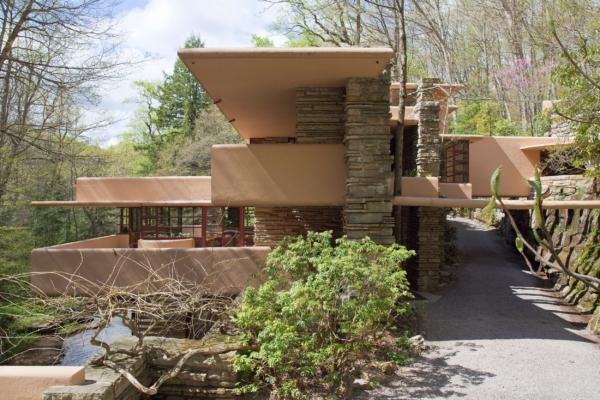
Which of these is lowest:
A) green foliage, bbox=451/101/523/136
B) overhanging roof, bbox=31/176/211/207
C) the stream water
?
the stream water

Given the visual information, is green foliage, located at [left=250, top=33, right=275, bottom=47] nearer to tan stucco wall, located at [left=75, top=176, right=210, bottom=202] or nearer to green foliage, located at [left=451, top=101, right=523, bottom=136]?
green foliage, located at [left=451, top=101, right=523, bottom=136]

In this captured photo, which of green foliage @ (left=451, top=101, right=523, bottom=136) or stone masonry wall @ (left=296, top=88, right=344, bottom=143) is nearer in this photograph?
stone masonry wall @ (left=296, top=88, right=344, bottom=143)

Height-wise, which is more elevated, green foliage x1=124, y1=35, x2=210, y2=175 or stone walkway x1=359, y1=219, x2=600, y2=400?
green foliage x1=124, y1=35, x2=210, y2=175

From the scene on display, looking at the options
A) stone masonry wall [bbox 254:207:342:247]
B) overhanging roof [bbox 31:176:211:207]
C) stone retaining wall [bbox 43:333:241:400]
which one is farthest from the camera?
overhanging roof [bbox 31:176:211:207]

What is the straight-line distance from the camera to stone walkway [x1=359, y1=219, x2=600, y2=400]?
6.41m

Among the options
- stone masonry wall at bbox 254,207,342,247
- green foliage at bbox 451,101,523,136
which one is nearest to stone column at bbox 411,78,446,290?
stone masonry wall at bbox 254,207,342,247

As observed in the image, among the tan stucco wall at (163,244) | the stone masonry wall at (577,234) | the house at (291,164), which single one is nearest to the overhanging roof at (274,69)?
the house at (291,164)

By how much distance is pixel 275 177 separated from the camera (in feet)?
28.5

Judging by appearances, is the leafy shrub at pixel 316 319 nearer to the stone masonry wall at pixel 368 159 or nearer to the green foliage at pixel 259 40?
the stone masonry wall at pixel 368 159

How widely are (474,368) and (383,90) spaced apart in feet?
16.8

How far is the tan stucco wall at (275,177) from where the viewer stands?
28.4 feet

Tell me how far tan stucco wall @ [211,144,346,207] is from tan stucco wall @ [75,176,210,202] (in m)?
6.93

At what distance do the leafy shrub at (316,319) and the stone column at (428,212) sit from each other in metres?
5.50

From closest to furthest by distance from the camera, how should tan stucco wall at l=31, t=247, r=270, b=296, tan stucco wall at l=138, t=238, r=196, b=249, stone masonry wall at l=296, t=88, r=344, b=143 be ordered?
tan stucco wall at l=31, t=247, r=270, b=296 < stone masonry wall at l=296, t=88, r=344, b=143 < tan stucco wall at l=138, t=238, r=196, b=249
